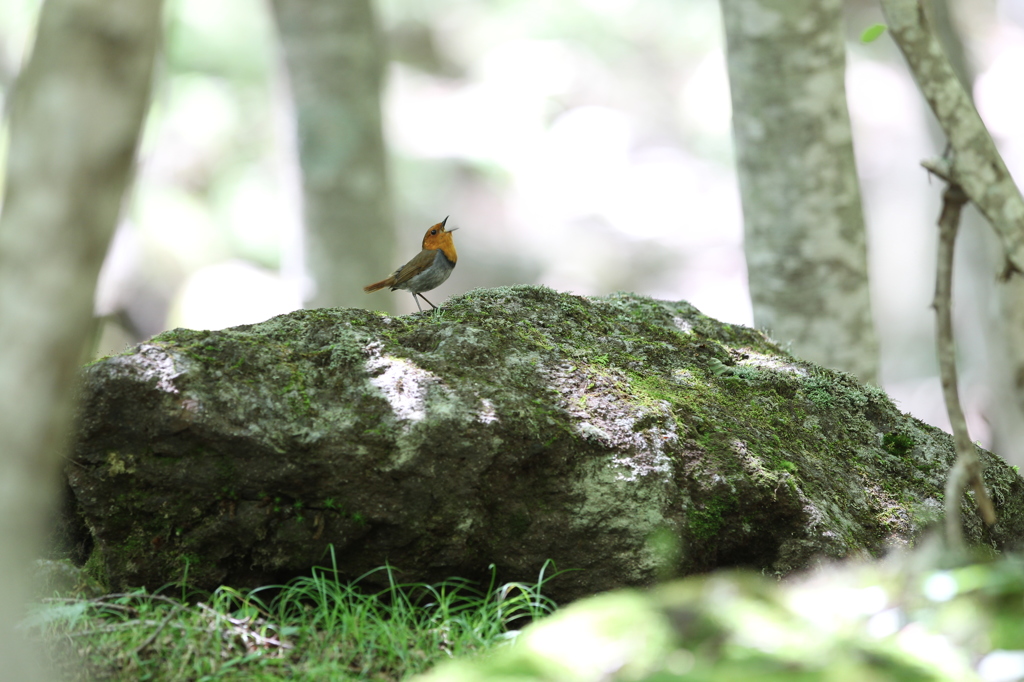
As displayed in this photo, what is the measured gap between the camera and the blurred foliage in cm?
119

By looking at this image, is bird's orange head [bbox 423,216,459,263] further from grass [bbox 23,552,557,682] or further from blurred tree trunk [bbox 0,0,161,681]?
blurred tree trunk [bbox 0,0,161,681]

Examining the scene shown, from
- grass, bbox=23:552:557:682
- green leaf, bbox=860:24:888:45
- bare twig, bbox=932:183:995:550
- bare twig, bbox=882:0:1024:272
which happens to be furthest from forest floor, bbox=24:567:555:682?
green leaf, bbox=860:24:888:45

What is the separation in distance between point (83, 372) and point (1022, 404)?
7318 mm

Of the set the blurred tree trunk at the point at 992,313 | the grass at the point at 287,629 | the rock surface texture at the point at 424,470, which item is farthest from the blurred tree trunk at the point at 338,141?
the blurred tree trunk at the point at 992,313

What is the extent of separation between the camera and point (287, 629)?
228 centimetres

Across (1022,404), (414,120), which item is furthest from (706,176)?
(1022,404)

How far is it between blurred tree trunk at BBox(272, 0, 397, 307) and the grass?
5.07 metres

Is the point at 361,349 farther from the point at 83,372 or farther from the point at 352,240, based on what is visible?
the point at 352,240

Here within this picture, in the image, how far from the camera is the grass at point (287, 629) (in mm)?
2104

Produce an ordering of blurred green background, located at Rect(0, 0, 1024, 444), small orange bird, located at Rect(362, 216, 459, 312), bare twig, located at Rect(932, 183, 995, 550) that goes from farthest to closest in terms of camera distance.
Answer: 1. blurred green background, located at Rect(0, 0, 1024, 444)
2. small orange bird, located at Rect(362, 216, 459, 312)
3. bare twig, located at Rect(932, 183, 995, 550)

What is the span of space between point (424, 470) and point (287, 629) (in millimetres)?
585

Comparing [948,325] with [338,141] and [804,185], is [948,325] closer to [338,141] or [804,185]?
[804,185]

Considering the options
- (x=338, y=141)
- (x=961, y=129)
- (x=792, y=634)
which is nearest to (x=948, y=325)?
(x=961, y=129)

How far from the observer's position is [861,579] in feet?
4.96
